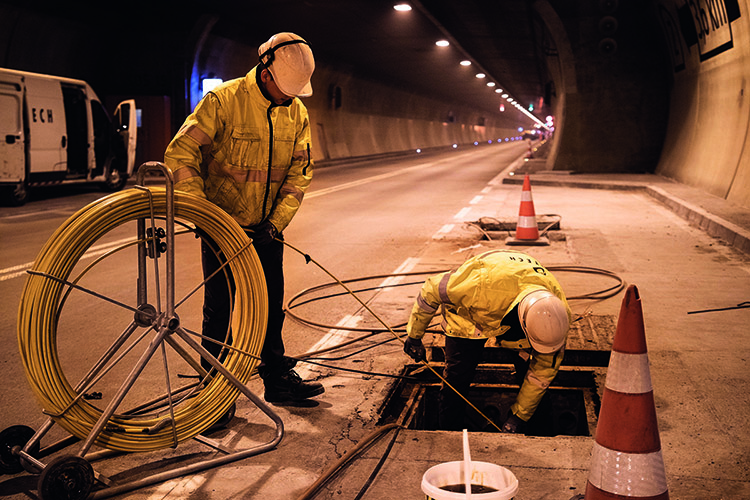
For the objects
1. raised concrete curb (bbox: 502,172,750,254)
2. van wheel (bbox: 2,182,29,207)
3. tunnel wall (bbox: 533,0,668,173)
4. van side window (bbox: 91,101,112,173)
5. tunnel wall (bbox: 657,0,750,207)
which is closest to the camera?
raised concrete curb (bbox: 502,172,750,254)

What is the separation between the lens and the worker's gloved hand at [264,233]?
172 inches

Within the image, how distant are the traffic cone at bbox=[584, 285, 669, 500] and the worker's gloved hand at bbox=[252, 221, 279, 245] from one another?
211 centimetres

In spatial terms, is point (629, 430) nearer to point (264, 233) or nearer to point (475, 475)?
point (475, 475)

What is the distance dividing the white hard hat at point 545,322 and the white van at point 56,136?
13.3 meters

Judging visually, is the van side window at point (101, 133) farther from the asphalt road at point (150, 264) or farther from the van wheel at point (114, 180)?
the asphalt road at point (150, 264)

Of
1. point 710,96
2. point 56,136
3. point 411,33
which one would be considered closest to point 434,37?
point 411,33

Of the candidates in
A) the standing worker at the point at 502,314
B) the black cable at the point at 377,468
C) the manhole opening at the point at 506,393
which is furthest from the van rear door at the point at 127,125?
the black cable at the point at 377,468

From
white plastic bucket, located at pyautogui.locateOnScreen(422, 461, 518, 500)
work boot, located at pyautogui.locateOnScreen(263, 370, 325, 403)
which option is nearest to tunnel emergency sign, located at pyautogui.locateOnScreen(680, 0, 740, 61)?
work boot, located at pyautogui.locateOnScreen(263, 370, 325, 403)

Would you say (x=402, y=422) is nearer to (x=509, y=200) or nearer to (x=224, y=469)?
(x=224, y=469)

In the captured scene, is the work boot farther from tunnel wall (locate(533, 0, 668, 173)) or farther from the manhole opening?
tunnel wall (locate(533, 0, 668, 173))

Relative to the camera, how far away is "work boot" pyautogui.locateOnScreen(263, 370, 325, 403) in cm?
444

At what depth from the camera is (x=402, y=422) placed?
174 inches

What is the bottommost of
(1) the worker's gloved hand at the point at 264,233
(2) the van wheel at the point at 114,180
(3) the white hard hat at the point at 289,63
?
(2) the van wheel at the point at 114,180

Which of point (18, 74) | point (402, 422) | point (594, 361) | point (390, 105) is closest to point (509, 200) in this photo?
point (18, 74)
